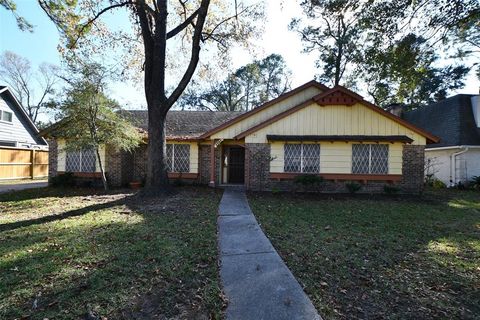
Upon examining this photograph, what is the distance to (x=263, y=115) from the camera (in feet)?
44.1

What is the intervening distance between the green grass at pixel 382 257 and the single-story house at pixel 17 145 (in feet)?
59.1

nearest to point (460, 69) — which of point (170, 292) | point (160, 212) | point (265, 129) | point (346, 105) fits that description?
point (346, 105)

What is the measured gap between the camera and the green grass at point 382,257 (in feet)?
10.2

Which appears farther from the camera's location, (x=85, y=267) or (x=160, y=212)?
(x=160, y=212)

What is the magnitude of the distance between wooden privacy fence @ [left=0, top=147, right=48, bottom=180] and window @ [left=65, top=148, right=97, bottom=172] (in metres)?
6.66

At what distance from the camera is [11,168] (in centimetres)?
1794

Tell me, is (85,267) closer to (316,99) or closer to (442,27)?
(442,27)

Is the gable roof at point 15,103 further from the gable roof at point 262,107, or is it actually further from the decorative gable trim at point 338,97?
the decorative gable trim at point 338,97


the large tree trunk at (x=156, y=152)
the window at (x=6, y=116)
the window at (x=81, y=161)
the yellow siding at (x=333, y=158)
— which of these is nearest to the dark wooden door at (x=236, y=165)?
the yellow siding at (x=333, y=158)

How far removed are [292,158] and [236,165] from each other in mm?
3935

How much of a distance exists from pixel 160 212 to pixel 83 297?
15.3 ft

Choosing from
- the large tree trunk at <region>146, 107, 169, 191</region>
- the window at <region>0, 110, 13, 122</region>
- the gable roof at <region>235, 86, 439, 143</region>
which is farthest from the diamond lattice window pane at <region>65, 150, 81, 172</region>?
the gable roof at <region>235, 86, 439, 143</region>

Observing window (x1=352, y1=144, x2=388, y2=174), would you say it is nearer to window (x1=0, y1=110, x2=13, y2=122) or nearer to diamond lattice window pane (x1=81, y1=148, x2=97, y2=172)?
diamond lattice window pane (x1=81, y1=148, x2=97, y2=172)

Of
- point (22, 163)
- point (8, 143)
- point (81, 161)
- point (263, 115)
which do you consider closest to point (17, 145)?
point (8, 143)
